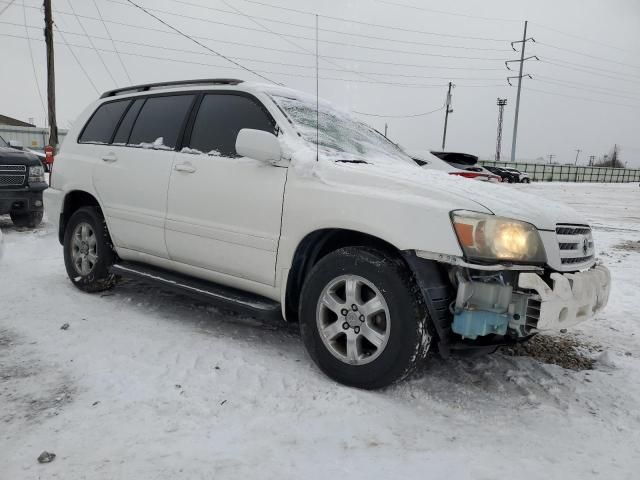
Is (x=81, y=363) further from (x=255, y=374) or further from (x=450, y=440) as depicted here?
(x=450, y=440)

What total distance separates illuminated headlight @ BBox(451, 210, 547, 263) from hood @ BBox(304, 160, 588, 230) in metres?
0.04

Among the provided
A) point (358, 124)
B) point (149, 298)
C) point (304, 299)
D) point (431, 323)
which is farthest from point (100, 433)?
point (358, 124)

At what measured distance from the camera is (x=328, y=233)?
310cm

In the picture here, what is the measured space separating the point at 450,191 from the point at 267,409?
1472mm

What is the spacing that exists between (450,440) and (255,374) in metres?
1.19

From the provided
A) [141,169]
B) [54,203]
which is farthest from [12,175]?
[141,169]

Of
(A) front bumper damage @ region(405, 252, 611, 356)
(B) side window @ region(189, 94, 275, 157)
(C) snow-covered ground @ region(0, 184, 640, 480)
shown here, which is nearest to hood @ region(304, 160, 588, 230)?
(A) front bumper damage @ region(405, 252, 611, 356)

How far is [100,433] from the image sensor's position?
7.76ft

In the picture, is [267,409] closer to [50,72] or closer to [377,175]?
[377,175]


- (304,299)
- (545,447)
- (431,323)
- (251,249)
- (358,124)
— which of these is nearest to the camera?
(545,447)

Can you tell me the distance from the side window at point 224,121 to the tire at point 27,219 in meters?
5.90

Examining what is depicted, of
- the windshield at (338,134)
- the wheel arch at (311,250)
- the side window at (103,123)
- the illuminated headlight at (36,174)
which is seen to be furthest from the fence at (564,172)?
the wheel arch at (311,250)

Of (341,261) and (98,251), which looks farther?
(98,251)

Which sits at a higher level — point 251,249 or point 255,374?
point 251,249
